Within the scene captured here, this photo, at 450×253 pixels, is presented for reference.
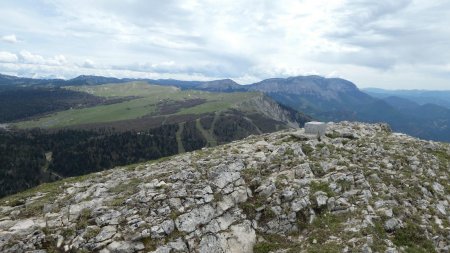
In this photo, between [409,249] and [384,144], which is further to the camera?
[384,144]

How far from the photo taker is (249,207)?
2822cm

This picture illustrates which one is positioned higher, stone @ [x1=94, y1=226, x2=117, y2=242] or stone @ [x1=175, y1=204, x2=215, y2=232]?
stone @ [x1=175, y1=204, x2=215, y2=232]

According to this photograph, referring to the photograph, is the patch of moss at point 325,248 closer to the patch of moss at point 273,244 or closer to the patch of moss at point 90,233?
the patch of moss at point 273,244

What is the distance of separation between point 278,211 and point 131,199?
11.2m

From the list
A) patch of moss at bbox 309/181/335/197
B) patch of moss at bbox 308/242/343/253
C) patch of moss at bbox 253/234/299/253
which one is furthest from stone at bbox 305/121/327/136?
patch of moss at bbox 308/242/343/253

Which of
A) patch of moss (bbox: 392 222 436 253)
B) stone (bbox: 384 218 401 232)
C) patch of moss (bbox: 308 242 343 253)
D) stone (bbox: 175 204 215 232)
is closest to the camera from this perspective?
patch of moss (bbox: 308 242 343 253)

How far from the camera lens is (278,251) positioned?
24.8 m

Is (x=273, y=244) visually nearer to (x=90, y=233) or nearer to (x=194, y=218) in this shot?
(x=194, y=218)

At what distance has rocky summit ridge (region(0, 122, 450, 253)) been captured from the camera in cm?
2406

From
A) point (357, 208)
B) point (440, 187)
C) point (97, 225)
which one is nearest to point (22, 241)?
point (97, 225)

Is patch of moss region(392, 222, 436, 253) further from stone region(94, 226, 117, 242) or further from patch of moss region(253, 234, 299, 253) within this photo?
stone region(94, 226, 117, 242)

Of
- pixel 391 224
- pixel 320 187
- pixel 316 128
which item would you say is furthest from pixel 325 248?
pixel 316 128

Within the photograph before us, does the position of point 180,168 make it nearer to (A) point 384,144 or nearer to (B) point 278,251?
(B) point 278,251

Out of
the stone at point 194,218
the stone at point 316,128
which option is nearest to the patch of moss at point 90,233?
the stone at point 194,218
